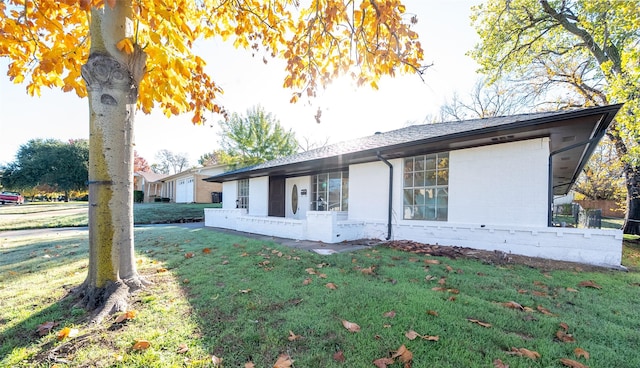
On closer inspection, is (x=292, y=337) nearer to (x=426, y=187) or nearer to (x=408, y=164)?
(x=426, y=187)

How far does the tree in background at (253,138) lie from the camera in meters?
23.8

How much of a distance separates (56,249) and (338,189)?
840cm

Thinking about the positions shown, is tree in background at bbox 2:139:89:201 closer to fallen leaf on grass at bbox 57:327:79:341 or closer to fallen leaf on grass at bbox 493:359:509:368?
fallen leaf on grass at bbox 57:327:79:341

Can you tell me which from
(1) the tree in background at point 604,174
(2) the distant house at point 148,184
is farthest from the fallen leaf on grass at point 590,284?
(2) the distant house at point 148,184

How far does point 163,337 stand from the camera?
240 cm

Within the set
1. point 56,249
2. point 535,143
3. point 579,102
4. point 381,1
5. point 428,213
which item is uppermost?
point 579,102

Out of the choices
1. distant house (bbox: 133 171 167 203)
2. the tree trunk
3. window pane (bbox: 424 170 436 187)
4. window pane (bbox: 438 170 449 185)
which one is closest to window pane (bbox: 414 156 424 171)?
window pane (bbox: 424 170 436 187)

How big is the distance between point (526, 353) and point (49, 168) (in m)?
47.2

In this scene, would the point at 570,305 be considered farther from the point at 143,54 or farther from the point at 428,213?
the point at 143,54

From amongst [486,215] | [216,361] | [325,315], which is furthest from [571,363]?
[486,215]

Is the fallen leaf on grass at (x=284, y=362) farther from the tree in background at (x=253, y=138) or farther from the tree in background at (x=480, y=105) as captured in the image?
the tree in background at (x=253, y=138)

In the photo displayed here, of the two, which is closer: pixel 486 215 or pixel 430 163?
pixel 486 215

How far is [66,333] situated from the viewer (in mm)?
2363

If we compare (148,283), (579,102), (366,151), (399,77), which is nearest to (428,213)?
(366,151)
